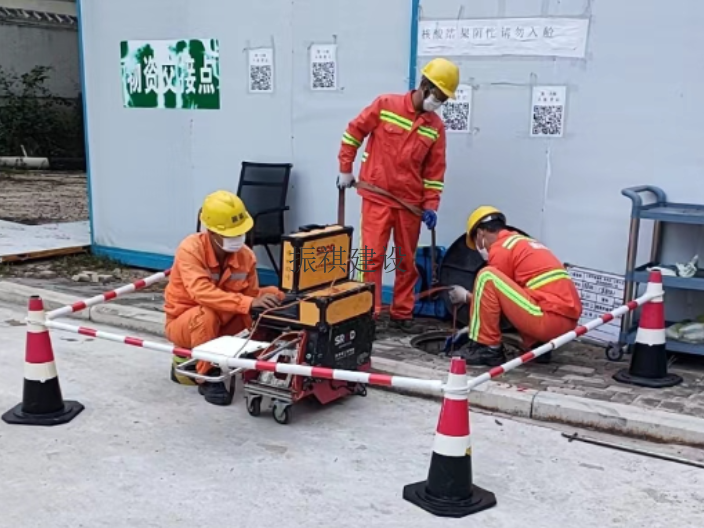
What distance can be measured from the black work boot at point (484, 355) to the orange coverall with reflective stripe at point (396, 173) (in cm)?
82

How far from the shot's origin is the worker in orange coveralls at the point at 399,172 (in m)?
5.96

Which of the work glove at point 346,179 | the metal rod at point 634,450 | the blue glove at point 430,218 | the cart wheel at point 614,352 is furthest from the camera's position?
the work glove at point 346,179

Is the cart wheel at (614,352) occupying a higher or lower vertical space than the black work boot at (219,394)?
higher

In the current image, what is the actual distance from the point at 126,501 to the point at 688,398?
3181mm

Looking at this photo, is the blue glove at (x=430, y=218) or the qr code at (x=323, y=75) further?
the qr code at (x=323, y=75)

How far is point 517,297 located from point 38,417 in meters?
2.84

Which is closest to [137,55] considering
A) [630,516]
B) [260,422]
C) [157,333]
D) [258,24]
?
[258,24]

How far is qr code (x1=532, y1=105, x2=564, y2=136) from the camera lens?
601 centimetres

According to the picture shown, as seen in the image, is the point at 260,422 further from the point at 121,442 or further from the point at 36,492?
the point at 36,492

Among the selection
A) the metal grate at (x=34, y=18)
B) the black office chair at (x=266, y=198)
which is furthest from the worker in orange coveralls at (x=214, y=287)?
the metal grate at (x=34, y=18)

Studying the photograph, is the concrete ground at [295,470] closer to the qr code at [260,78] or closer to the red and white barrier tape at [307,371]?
the red and white barrier tape at [307,371]

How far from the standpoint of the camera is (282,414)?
15.2ft

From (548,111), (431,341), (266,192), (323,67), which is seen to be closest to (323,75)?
(323,67)

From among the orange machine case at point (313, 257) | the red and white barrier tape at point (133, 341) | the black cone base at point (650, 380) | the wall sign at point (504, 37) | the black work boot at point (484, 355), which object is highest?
the wall sign at point (504, 37)
